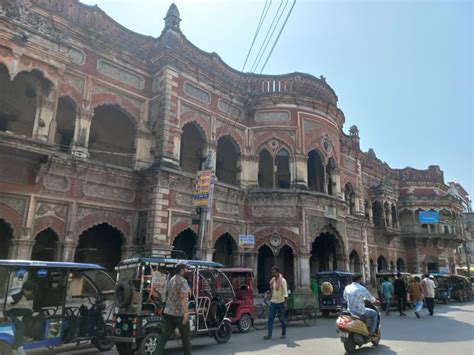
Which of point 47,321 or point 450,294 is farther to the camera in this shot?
point 450,294

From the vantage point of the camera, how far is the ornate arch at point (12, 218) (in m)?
11.2

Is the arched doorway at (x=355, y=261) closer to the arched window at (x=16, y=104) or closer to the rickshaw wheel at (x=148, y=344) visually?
the rickshaw wheel at (x=148, y=344)

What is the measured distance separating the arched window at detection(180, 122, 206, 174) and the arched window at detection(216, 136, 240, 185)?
53.3 inches

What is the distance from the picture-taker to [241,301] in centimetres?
1041

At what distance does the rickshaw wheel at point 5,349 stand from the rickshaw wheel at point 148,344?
210 cm

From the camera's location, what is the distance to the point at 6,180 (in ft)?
37.1

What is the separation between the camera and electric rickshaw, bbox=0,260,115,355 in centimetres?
649

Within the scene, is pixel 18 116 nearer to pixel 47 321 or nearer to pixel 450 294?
pixel 47 321

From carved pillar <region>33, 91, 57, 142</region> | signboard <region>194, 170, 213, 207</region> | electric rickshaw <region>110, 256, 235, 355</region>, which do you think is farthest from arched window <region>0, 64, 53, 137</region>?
electric rickshaw <region>110, 256, 235, 355</region>

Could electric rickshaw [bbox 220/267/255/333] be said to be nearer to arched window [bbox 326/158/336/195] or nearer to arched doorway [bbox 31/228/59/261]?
arched doorway [bbox 31/228/59/261]

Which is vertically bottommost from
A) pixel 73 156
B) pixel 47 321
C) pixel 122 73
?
pixel 47 321

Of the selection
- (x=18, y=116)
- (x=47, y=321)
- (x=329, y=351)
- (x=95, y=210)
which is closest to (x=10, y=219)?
(x=95, y=210)

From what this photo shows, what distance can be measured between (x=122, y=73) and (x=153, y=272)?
35.1ft

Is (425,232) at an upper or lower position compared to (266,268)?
upper
